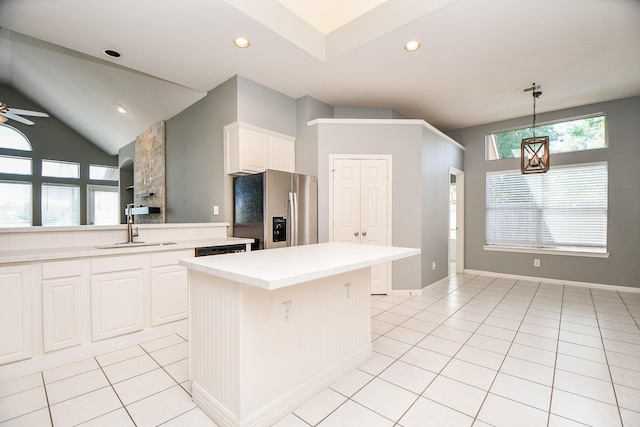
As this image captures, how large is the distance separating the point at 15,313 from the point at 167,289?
103cm

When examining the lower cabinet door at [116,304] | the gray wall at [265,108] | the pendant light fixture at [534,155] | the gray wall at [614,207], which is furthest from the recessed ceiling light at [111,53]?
the gray wall at [614,207]

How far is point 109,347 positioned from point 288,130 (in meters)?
3.37

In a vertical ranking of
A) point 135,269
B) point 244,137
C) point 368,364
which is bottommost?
point 368,364

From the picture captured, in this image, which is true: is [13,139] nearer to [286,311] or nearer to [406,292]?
[286,311]

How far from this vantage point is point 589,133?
4660mm

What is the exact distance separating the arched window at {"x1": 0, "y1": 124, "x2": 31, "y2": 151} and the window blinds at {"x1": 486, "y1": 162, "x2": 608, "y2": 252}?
11168 mm

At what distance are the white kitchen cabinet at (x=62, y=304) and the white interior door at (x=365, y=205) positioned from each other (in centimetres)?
294

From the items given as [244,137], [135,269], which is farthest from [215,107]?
[135,269]

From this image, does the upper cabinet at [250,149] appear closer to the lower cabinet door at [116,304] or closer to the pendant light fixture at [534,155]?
the lower cabinet door at [116,304]

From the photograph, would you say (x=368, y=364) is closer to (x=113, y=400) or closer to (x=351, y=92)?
(x=113, y=400)

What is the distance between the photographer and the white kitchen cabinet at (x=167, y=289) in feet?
8.93

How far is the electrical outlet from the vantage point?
170 centimetres

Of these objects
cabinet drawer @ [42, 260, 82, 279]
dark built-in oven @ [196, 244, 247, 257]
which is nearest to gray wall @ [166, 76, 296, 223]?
dark built-in oven @ [196, 244, 247, 257]

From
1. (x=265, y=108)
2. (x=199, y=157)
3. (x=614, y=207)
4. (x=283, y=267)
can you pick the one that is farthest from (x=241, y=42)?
(x=614, y=207)
